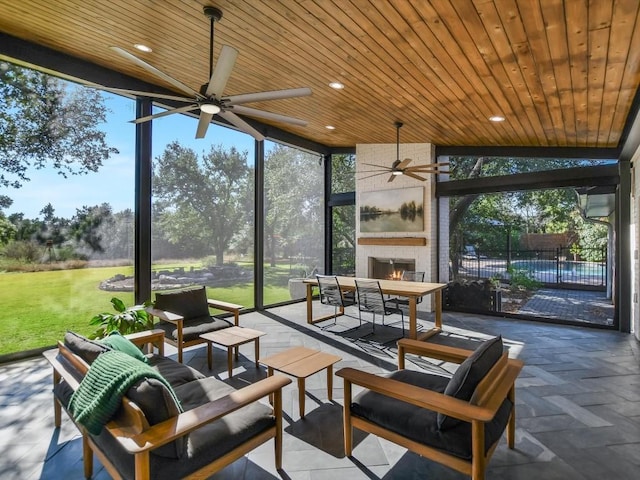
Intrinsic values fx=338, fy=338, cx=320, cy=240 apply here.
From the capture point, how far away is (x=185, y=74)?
159 inches

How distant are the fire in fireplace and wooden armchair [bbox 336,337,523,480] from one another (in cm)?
445

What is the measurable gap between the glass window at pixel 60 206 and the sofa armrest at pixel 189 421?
3366mm

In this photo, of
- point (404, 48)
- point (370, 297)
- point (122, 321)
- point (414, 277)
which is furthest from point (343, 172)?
point (122, 321)

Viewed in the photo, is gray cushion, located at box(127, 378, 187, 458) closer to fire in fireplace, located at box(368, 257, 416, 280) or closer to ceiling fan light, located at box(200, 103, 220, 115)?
ceiling fan light, located at box(200, 103, 220, 115)

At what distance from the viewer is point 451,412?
1648 mm

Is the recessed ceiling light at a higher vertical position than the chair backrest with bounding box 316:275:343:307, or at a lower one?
higher

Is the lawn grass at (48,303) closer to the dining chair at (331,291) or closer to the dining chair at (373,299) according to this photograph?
the dining chair at (331,291)

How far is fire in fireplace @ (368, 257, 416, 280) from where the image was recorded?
6.63 meters

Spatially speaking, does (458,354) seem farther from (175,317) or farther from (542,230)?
(542,230)

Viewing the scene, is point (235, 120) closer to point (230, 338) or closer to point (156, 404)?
point (230, 338)

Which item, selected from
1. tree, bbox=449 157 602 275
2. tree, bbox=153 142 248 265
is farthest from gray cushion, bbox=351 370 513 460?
tree, bbox=449 157 602 275

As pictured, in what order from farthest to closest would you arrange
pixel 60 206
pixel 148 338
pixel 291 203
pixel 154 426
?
1. pixel 291 203
2. pixel 60 206
3. pixel 148 338
4. pixel 154 426

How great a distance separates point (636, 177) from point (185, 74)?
605cm

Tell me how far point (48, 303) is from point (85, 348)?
2826 mm
